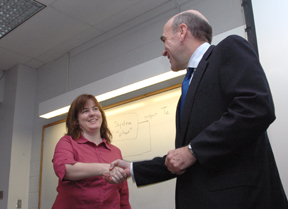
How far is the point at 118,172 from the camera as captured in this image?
1.30 meters

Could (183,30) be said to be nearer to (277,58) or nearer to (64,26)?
(277,58)

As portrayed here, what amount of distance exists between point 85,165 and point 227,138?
0.95 metres

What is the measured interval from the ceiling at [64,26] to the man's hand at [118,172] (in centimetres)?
175

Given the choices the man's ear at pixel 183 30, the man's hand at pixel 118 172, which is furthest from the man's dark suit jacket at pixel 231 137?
the man's hand at pixel 118 172

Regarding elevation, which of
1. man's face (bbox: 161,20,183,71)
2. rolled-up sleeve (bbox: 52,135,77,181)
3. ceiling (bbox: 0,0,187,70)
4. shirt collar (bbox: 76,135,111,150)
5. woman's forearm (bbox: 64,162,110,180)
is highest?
ceiling (bbox: 0,0,187,70)

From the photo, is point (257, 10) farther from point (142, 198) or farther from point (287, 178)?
point (142, 198)

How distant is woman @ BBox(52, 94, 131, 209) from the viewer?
154cm

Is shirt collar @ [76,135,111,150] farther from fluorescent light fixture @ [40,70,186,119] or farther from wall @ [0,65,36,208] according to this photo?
wall @ [0,65,36,208]

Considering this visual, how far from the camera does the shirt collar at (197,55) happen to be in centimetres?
111

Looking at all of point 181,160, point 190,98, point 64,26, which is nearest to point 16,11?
point 64,26

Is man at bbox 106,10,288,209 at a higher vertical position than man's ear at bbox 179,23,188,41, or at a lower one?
lower

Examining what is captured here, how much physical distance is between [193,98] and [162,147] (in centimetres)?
135

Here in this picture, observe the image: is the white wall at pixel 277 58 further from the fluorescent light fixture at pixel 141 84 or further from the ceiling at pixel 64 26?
the ceiling at pixel 64 26

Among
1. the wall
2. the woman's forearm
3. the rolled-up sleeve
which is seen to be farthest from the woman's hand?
the wall
